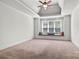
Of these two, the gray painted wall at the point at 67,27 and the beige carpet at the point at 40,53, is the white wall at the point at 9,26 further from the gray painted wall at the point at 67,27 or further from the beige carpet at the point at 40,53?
the gray painted wall at the point at 67,27

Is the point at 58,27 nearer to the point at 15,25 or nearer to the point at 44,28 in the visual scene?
the point at 44,28

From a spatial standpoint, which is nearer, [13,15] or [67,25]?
[13,15]

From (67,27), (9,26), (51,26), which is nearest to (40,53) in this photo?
(9,26)

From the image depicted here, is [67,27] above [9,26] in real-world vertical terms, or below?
below

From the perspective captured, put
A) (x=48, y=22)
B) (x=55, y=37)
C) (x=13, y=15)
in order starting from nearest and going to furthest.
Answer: (x=13, y=15)
(x=55, y=37)
(x=48, y=22)

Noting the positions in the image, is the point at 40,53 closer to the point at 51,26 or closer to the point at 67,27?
the point at 67,27

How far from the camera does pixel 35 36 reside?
30.6 ft

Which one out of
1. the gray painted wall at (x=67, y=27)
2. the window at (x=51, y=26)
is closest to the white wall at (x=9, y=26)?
the window at (x=51, y=26)

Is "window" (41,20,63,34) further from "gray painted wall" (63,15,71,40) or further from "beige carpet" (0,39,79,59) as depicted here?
"beige carpet" (0,39,79,59)

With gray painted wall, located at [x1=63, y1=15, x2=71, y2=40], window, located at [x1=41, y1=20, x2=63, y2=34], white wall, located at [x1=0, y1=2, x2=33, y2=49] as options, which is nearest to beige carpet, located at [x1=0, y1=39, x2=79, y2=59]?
white wall, located at [x1=0, y1=2, x2=33, y2=49]

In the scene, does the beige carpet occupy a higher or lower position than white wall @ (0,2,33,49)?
lower

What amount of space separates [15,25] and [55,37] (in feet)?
15.1

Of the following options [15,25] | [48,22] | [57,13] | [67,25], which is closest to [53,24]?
[48,22]

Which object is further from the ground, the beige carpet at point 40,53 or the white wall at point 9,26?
the white wall at point 9,26
